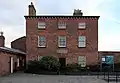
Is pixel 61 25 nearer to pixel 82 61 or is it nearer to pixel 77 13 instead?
pixel 77 13

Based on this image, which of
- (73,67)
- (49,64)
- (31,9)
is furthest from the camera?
(31,9)

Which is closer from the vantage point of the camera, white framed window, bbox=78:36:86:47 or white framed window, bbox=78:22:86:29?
white framed window, bbox=78:36:86:47

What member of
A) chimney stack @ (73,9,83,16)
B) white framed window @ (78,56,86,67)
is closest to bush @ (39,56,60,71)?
white framed window @ (78,56,86,67)

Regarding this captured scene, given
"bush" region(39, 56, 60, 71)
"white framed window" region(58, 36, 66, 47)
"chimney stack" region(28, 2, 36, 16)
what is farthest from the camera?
"chimney stack" region(28, 2, 36, 16)

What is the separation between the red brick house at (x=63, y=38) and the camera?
38.8 m

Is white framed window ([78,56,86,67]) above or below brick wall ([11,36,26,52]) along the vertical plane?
below

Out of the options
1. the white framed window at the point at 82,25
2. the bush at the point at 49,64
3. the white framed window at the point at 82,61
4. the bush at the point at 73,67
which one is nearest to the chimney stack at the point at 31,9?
the white framed window at the point at 82,25

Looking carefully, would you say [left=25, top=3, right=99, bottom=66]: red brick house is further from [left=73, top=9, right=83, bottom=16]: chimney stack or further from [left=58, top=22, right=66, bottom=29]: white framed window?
[left=73, top=9, right=83, bottom=16]: chimney stack

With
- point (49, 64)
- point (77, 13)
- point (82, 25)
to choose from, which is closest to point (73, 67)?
point (49, 64)

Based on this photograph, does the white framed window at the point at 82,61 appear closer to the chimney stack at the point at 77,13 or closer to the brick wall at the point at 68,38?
the brick wall at the point at 68,38

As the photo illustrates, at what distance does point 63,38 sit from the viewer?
3912 centimetres

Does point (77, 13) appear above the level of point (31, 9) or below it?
below

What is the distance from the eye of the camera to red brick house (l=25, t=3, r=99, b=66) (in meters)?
38.8

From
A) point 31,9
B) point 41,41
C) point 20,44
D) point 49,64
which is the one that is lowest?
point 49,64
